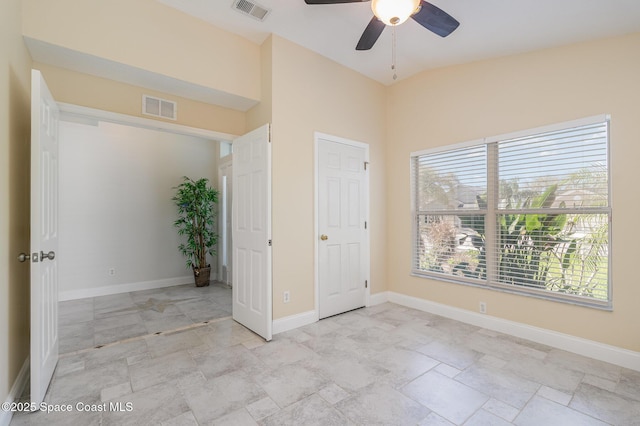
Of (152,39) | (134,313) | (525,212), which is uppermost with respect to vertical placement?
(152,39)

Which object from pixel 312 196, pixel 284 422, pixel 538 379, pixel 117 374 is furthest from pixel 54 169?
Answer: pixel 538 379

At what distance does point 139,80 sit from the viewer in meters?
2.88

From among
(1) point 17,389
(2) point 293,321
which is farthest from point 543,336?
(1) point 17,389

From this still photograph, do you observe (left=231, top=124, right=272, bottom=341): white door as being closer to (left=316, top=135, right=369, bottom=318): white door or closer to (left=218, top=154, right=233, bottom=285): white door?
(left=316, top=135, right=369, bottom=318): white door

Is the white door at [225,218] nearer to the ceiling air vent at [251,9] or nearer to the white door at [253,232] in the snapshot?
the white door at [253,232]

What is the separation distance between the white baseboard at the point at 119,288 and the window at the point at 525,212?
4523mm

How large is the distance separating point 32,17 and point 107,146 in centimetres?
301

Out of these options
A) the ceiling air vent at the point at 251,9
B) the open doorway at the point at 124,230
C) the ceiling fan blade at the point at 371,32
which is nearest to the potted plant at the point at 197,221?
the open doorway at the point at 124,230

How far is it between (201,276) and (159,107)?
3.28 meters

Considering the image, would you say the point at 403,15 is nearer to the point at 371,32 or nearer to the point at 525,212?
the point at 371,32

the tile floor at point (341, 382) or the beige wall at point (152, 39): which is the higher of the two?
the beige wall at point (152, 39)

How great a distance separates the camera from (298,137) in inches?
134

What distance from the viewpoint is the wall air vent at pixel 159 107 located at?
9.93ft

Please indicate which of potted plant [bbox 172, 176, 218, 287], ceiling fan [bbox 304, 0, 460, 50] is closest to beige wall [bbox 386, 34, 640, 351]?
ceiling fan [bbox 304, 0, 460, 50]
